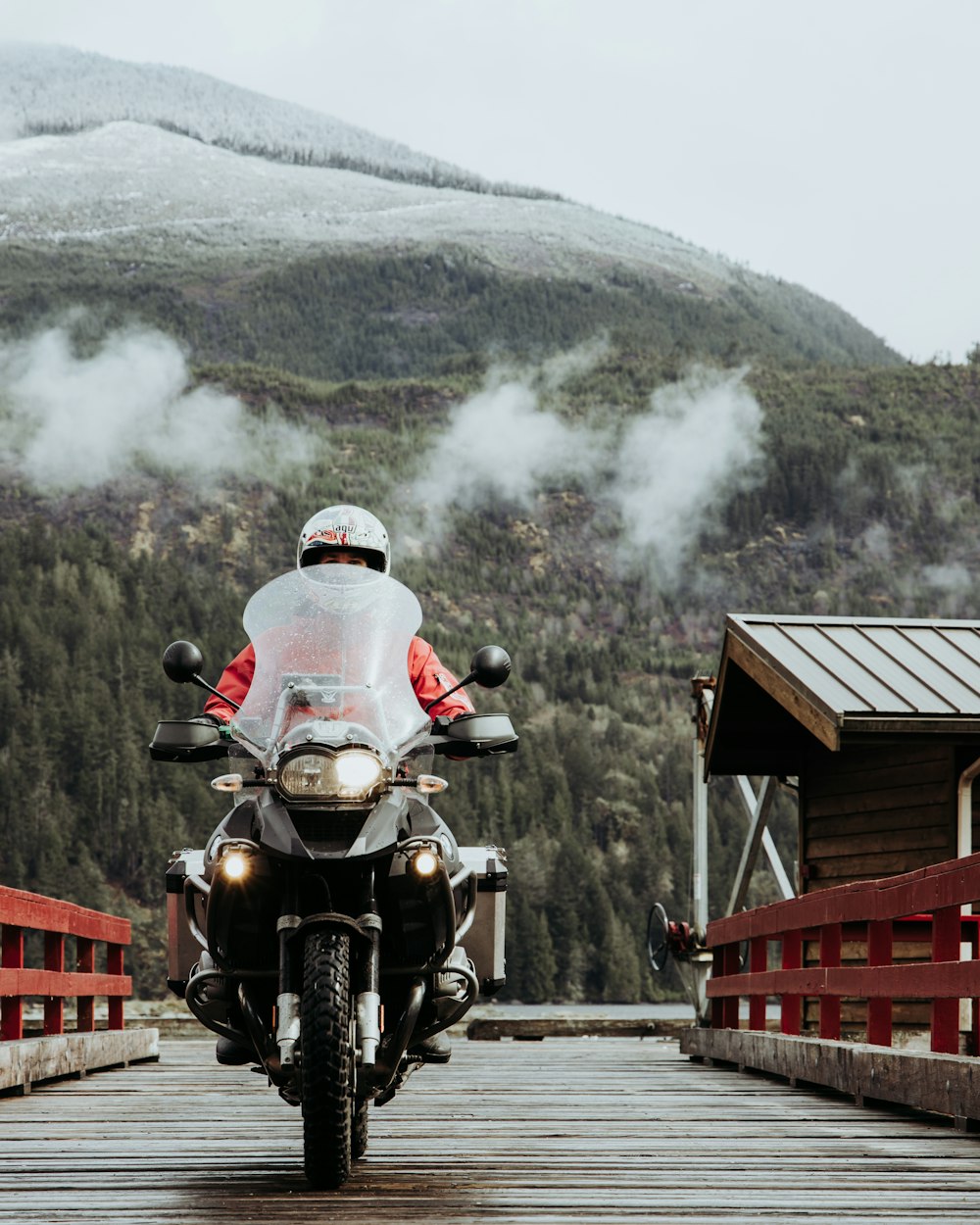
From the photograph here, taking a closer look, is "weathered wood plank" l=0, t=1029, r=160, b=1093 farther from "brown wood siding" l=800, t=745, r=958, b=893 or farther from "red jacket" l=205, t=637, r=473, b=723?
"brown wood siding" l=800, t=745, r=958, b=893

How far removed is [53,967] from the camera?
927 centimetres

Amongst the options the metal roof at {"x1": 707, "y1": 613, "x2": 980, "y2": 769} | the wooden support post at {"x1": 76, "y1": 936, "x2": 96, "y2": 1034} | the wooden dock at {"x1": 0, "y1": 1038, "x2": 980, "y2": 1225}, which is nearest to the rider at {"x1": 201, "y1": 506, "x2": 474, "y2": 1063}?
the wooden dock at {"x1": 0, "y1": 1038, "x2": 980, "y2": 1225}

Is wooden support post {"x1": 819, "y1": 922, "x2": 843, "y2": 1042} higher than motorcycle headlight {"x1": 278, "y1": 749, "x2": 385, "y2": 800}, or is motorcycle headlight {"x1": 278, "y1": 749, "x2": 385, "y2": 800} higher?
motorcycle headlight {"x1": 278, "y1": 749, "x2": 385, "y2": 800}

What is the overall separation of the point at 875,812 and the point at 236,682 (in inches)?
368

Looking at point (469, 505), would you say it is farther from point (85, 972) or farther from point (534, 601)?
point (85, 972)

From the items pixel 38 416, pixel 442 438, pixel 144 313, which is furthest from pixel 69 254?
pixel 442 438

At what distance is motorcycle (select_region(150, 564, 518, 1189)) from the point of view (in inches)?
188

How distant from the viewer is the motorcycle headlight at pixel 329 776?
479cm

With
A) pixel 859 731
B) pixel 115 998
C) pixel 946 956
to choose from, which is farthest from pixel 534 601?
pixel 946 956

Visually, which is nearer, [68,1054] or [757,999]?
[68,1054]

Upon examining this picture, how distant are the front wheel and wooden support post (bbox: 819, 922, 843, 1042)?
144 inches

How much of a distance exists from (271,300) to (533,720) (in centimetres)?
8684

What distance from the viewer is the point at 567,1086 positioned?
29.9ft

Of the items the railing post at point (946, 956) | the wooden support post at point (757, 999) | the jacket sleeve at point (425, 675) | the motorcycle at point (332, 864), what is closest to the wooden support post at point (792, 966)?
the wooden support post at point (757, 999)
